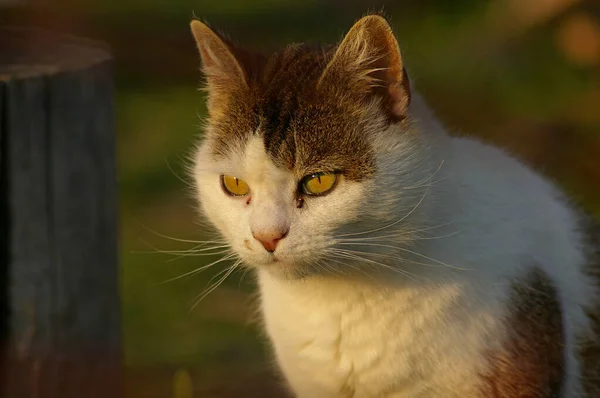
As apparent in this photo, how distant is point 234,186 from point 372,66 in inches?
18.4

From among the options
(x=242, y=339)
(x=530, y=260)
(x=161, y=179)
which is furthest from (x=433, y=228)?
(x=161, y=179)

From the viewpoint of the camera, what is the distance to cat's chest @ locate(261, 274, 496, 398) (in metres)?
2.32

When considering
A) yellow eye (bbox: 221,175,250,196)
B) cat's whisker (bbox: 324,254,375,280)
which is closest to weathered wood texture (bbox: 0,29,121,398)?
yellow eye (bbox: 221,175,250,196)

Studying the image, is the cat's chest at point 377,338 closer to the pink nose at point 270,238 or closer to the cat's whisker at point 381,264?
the cat's whisker at point 381,264

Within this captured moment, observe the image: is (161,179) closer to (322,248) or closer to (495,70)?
(495,70)

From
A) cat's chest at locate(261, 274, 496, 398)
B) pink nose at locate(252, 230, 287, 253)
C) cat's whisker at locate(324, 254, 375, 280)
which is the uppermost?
pink nose at locate(252, 230, 287, 253)

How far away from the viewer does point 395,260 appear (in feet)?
7.66

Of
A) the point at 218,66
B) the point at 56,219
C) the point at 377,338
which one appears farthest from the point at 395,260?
the point at 56,219

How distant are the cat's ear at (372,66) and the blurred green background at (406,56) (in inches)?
110

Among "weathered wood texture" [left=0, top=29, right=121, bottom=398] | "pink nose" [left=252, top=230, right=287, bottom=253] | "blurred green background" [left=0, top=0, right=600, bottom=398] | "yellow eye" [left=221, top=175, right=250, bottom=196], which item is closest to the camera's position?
"pink nose" [left=252, top=230, right=287, bottom=253]

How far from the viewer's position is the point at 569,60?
6.64 metres

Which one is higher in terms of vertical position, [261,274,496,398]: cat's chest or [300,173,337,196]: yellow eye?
[300,173,337,196]: yellow eye

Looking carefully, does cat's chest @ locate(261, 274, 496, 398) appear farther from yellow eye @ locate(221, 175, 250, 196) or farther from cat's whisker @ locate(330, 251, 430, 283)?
yellow eye @ locate(221, 175, 250, 196)

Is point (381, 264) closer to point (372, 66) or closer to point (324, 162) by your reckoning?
point (324, 162)
